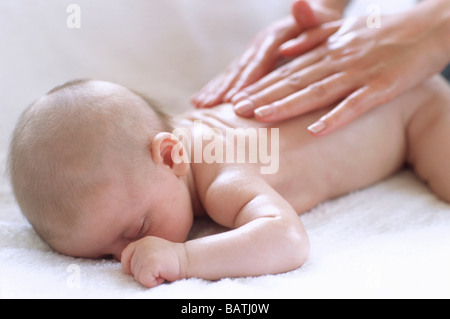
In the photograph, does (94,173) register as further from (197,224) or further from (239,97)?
(239,97)

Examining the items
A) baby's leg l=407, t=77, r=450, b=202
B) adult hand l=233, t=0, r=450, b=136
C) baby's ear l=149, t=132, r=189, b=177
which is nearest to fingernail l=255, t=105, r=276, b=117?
adult hand l=233, t=0, r=450, b=136

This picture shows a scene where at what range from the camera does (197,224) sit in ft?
3.70

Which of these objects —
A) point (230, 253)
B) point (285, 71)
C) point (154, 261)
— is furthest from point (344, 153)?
point (154, 261)

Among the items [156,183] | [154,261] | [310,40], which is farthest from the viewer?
[310,40]

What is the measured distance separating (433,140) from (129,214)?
78cm

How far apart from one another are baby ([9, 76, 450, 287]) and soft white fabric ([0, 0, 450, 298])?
43 millimetres

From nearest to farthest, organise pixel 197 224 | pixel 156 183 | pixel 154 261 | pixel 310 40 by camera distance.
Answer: pixel 154 261 < pixel 156 183 < pixel 197 224 < pixel 310 40

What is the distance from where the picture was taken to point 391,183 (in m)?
1.30

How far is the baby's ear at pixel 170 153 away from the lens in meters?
0.96

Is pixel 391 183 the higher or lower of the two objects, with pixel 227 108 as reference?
lower

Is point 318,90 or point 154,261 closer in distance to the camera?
point 154,261
